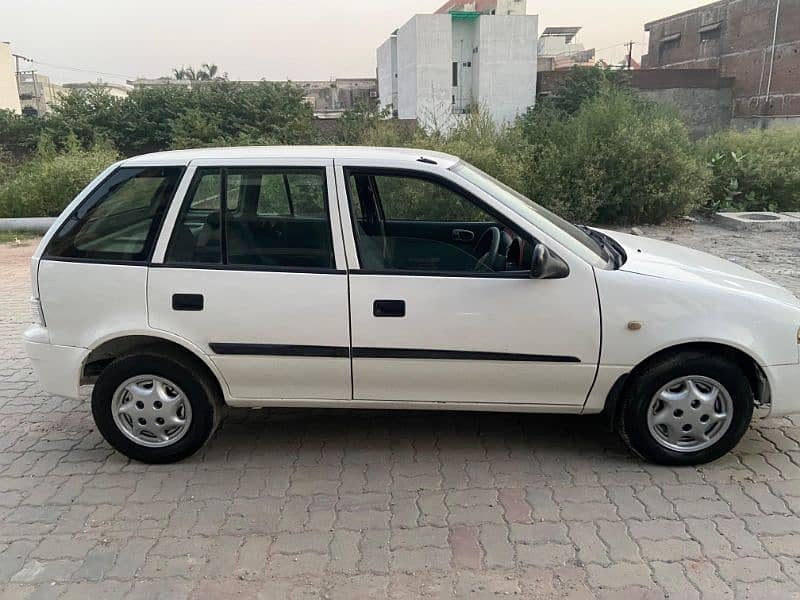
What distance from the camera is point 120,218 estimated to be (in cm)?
362

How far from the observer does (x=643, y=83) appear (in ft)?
111

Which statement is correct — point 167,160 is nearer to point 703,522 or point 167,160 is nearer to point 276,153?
point 276,153

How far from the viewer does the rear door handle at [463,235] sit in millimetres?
4414

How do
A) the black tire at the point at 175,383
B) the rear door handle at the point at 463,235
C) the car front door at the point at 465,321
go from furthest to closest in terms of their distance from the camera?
the rear door handle at the point at 463,235
the black tire at the point at 175,383
the car front door at the point at 465,321

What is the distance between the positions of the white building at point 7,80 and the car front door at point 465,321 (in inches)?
2134

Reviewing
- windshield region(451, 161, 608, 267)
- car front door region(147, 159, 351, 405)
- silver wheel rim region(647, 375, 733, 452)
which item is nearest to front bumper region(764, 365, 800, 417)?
silver wheel rim region(647, 375, 733, 452)

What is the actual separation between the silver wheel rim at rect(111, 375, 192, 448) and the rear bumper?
11.2 inches

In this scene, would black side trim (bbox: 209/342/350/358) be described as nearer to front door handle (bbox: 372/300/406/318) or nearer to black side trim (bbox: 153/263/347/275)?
front door handle (bbox: 372/300/406/318)

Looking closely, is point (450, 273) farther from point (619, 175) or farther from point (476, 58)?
point (476, 58)

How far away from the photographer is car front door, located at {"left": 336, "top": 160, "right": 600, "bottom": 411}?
3289 millimetres

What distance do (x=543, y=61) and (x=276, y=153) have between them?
51.1 m

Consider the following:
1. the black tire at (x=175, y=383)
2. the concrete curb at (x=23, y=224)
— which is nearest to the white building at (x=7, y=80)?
the concrete curb at (x=23, y=224)

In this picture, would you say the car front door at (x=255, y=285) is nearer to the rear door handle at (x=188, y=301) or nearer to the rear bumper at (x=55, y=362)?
the rear door handle at (x=188, y=301)

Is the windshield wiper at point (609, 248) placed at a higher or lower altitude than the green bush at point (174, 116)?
lower
